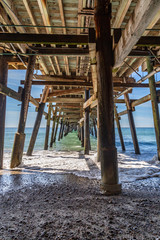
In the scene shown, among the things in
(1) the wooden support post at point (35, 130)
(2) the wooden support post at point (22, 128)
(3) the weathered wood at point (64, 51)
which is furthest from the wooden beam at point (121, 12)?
(1) the wooden support post at point (35, 130)

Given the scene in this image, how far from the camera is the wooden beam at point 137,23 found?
1480 millimetres

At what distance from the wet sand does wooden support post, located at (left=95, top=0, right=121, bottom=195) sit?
0.28 metres

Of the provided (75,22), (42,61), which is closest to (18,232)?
(75,22)

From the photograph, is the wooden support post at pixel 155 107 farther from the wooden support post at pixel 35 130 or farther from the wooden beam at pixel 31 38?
the wooden support post at pixel 35 130

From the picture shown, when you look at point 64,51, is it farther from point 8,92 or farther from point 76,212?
point 76,212

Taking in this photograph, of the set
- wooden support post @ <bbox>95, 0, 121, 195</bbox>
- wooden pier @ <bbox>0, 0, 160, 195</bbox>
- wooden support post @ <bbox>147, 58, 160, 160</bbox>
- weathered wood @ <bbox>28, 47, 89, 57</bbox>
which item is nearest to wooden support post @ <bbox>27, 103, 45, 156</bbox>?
wooden pier @ <bbox>0, 0, 160, 195</bbox>

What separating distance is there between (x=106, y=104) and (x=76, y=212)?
1565 millimetres

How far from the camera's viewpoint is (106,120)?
2.33 metres

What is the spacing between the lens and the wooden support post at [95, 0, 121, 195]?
229cm

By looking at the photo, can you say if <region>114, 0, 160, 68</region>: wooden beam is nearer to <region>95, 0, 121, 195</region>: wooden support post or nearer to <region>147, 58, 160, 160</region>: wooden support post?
<region>95, 0, 121, 195</region>: wooden support post

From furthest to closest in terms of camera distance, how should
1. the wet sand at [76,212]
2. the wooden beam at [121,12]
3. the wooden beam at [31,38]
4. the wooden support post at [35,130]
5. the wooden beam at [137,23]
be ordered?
the wooden support post at [35,130], the wooden beam at [121,12], the wooden beam at [31,38], the wooden beam at [137,23], the wet sand at [76,212]

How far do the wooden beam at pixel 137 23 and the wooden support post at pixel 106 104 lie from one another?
26 centimetres

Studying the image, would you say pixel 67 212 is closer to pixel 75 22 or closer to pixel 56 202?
pixel 56 202

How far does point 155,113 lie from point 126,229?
175 inches
